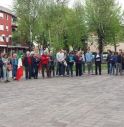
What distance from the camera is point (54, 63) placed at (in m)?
29.2

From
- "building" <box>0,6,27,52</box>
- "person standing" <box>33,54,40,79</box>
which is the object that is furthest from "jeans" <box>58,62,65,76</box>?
"building" <box>0,6,27,52</box>

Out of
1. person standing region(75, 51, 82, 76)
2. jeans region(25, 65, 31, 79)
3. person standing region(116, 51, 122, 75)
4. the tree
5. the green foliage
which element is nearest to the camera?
jeans region(25, 65, 31, 79)

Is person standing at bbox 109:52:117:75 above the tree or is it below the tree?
→ below

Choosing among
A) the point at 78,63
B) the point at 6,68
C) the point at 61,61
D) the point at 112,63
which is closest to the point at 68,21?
the point at 112,63

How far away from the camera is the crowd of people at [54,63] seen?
26.9 m

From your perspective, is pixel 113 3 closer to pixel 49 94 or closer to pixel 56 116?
pixel 49 94

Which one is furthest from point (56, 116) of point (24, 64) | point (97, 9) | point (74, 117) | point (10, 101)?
point (97, 9)

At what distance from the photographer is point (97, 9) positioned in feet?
214

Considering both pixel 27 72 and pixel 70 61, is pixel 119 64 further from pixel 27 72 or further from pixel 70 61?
pixel 27 72

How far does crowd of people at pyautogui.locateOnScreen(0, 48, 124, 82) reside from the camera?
2691cm

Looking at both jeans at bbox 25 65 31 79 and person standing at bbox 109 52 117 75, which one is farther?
person standing at bbox 109 52 117 75

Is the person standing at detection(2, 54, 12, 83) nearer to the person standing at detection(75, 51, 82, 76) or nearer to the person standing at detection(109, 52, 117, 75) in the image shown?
the person standing at detection(75, 51, 82, 76)

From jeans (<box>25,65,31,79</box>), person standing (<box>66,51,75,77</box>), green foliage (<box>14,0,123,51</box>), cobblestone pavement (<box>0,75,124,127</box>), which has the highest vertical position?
green foliage (<box>14,0,123,51</box>)

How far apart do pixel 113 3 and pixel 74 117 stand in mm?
56308
